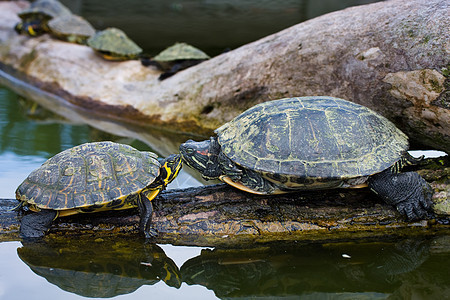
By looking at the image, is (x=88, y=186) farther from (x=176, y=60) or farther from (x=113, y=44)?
(x=113, y=44)

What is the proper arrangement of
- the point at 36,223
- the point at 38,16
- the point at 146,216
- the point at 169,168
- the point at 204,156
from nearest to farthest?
the point at 36,223, the point at 146,216, the point at 169,168, the point at 204,156, the point at 38,16

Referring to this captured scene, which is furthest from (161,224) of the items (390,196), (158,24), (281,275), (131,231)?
(158,24)

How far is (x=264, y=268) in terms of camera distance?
301 cm

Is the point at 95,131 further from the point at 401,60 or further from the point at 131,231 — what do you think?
the point at 401,60

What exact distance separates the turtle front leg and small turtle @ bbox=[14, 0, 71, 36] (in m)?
8.66

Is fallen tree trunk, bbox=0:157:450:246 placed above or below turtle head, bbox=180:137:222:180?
below

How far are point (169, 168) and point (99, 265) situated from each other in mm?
950

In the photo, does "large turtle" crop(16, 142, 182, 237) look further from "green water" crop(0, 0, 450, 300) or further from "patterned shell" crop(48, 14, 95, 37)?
"patterned shell" crop(48, 14, 95, 37)

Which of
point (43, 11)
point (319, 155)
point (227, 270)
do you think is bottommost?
Answer: point (43, 11)

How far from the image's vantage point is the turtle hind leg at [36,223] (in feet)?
10.3

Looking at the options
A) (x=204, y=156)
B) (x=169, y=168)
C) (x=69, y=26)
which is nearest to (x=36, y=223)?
(x=169, y=168)

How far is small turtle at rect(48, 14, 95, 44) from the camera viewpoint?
390 inches

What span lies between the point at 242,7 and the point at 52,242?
14.4 metres

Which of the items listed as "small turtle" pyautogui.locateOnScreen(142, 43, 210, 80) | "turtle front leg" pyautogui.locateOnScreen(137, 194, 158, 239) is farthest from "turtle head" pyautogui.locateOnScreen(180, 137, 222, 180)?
"small turtle" pyautogui.locateOnScreen(142, 43, 210, 80)
